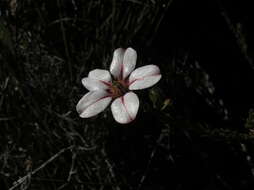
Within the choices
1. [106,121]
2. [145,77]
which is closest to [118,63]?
[145,77]

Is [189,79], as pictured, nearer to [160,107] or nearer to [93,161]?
[93,161]

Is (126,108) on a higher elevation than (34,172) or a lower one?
higher

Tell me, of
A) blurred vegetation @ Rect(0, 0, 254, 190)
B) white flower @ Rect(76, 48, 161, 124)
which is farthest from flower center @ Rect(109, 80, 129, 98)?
blurred vegetation @ Rect(0, 0, 254, 190)

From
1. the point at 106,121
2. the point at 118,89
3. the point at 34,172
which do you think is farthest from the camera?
the point at 106,121

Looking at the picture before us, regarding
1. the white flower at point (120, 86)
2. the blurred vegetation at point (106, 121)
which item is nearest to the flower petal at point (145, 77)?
the white flower at point (120, 86)

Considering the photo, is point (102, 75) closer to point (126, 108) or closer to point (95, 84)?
point (95, 84)

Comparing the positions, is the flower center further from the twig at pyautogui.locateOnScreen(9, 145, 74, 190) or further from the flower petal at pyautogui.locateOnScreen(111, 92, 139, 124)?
the twig at pyautogui.locateOnScreen(9, 145, 74, 190)

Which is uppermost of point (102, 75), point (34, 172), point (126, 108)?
point (102, 75)

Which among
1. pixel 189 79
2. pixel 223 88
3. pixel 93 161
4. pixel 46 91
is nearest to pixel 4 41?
pixel 46 91
